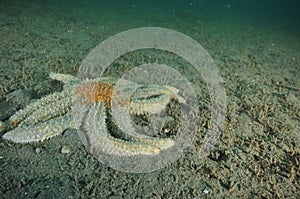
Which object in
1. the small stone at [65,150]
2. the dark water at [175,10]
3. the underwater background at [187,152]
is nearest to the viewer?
the underwater background at [187,152]

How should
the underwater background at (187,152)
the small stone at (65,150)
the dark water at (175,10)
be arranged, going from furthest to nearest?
the dark water at (175,10) < the small stone at (65,150) < the underwater background at (187,152)

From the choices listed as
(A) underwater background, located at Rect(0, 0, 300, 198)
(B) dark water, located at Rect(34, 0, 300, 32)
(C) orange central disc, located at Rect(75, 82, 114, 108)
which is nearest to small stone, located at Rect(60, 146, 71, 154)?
(A) underwater background, located at Rect(0, 0, 300, 198)

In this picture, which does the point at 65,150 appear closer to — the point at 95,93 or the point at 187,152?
the point at 95,93

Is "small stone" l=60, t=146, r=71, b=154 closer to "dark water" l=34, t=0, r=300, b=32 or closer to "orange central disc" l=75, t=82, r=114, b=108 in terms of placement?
"orange central disc" l=75, t=82, r=114, b=108

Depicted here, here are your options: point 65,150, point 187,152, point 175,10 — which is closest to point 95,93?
point 65,150

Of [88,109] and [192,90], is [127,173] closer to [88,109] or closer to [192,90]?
[88,109]

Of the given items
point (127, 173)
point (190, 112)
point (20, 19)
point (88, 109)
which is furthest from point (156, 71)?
point (20, 19)

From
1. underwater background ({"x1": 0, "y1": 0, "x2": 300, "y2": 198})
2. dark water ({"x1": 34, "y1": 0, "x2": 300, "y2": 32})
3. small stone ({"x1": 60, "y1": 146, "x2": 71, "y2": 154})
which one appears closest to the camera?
underwater background ({"x1": 0, "y1": 0, "x2": 300, "y2": 198})

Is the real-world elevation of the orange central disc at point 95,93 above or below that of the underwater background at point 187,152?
above

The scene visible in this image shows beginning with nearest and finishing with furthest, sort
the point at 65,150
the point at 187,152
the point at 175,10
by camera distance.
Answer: the point at 65,150
the point at 187,152
the point at 175,10

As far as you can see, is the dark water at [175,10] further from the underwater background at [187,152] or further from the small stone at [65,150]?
the small stone at [65,150]

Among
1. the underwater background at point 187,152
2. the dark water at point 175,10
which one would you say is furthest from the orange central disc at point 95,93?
the dark water at point 175,10

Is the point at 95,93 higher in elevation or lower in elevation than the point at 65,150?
higher
